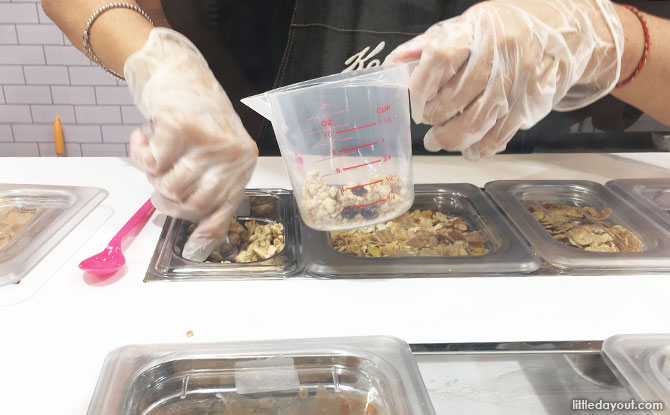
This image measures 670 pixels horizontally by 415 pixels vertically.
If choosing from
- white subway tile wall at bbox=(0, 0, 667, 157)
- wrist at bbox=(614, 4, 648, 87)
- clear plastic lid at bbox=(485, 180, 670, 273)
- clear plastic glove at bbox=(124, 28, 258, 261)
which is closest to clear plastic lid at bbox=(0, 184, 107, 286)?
clear plastic glove at bbox=(124, 28, 258, 261)

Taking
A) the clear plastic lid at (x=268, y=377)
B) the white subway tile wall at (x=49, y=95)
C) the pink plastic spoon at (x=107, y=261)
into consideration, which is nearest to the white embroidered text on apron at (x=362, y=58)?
the pink plastic spoon at (x=107, y=261)

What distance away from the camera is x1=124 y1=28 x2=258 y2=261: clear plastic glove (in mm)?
797

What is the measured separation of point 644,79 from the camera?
1.05 m

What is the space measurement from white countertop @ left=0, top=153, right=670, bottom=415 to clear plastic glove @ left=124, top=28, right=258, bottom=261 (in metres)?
0.12

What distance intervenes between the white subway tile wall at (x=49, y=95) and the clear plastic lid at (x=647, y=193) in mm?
2318

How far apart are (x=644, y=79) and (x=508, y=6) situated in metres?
0.40

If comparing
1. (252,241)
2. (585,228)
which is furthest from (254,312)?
(585,228)

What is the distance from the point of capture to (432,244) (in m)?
1.00

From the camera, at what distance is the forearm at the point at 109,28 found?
106 cm

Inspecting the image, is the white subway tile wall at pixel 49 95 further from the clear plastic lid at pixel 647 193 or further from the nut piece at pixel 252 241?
the clear plastic lid at pixel 647 193

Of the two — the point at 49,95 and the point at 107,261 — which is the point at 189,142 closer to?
the point at 107,261

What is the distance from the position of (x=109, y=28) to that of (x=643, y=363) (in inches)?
45.1

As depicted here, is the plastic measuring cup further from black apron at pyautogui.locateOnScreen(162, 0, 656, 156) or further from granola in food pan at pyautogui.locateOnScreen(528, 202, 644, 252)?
black apron at pyautogui.locateOnScreen(162, 0, 656, 156)

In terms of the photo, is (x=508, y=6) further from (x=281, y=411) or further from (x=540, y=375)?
(x=281, y=411)
